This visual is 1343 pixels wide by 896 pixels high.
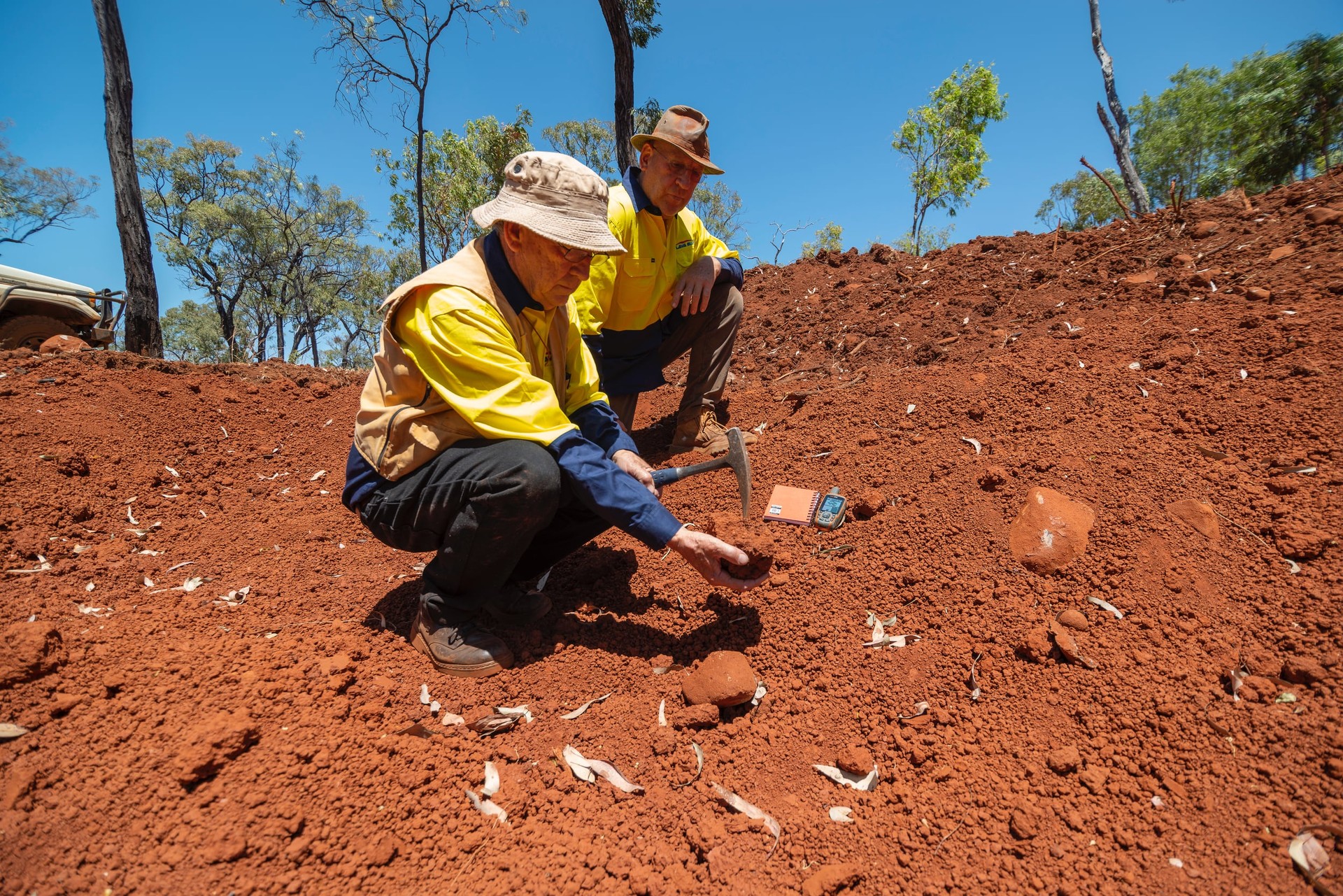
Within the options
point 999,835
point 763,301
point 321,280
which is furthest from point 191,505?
point 321,280

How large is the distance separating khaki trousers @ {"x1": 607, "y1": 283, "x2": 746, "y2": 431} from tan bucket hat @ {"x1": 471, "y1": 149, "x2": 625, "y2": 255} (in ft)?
5.87

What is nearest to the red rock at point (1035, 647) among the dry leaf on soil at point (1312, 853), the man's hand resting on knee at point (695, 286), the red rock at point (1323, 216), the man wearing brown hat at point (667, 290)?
the dry leaf on soil at point (1312, 853)

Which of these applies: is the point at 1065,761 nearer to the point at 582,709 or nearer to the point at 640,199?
the point at 582,709

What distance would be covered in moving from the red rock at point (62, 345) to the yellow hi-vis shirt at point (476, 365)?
5.29m

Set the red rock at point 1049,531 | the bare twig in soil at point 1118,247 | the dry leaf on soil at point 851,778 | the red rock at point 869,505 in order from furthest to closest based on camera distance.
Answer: the bare twig in soil at point 1118,247, the red rock at point 869,505, the red rock at point 1049,531, the dry leaf on soil at point 851,778

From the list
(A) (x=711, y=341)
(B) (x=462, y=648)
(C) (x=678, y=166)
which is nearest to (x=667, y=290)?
(A) (x=711, y=341)

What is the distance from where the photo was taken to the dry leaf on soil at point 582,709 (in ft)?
6.20

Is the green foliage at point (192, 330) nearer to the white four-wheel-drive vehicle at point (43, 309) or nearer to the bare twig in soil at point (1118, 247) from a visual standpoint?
the white four-wheel-drive vehicle at point (43, 309)

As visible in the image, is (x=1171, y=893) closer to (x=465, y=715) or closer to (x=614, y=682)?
(x=614, y=682)

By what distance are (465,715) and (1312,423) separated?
2771 millimetres

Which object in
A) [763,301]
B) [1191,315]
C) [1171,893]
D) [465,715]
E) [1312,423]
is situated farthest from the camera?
[763,301]

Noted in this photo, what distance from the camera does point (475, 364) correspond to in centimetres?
178

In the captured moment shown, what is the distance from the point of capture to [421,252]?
10406 millimetres

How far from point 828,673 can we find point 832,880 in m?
0.61
